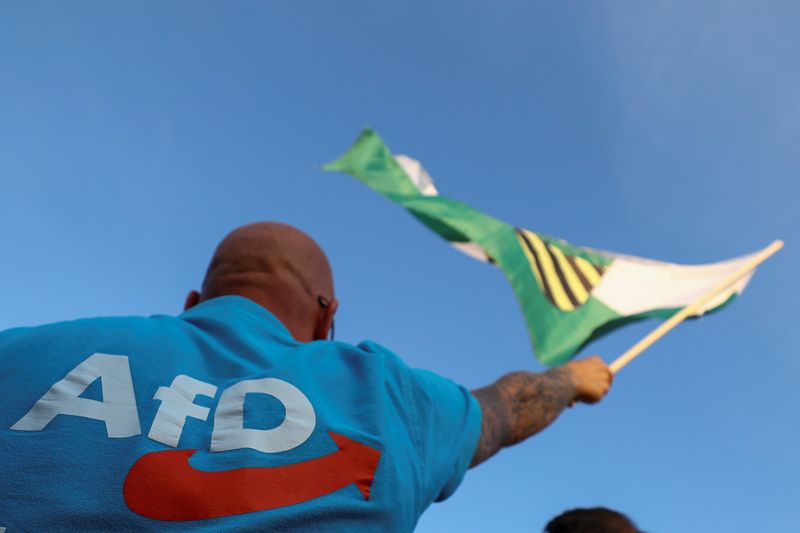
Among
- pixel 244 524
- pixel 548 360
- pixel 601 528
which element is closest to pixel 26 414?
pixel 244 524

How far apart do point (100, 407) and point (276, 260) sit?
142cm

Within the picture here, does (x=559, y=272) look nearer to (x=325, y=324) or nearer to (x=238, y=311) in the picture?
(x=325, y=324)

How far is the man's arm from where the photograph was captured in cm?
269

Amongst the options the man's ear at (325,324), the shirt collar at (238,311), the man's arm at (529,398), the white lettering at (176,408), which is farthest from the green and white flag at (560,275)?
the white lettering at (176,408)

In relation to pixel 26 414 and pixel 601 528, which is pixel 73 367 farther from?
pixel 601 528

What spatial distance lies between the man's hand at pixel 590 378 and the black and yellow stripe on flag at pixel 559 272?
117 cm

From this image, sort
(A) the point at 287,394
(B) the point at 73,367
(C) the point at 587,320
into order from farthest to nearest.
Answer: (C) the point at 587,320, (A) the point at 287,394, (B) the point at 73,367

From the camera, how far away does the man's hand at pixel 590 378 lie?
11.7 ft

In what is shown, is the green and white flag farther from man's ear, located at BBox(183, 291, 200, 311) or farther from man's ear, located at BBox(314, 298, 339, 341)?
man's ear, located at BBox(183, 291, 200, 311)

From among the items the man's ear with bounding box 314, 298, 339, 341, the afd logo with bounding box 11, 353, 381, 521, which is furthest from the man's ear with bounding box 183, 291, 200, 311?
the afd logo with bounding box 11, 353, 381, 521

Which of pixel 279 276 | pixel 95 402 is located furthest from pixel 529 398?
pixel 95 402

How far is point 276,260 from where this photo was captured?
10.3 ft

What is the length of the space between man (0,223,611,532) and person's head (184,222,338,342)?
1.40 ft

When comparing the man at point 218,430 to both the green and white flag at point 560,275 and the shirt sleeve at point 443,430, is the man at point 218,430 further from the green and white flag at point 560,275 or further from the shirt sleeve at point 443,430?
the green and white flag at point 560,275
